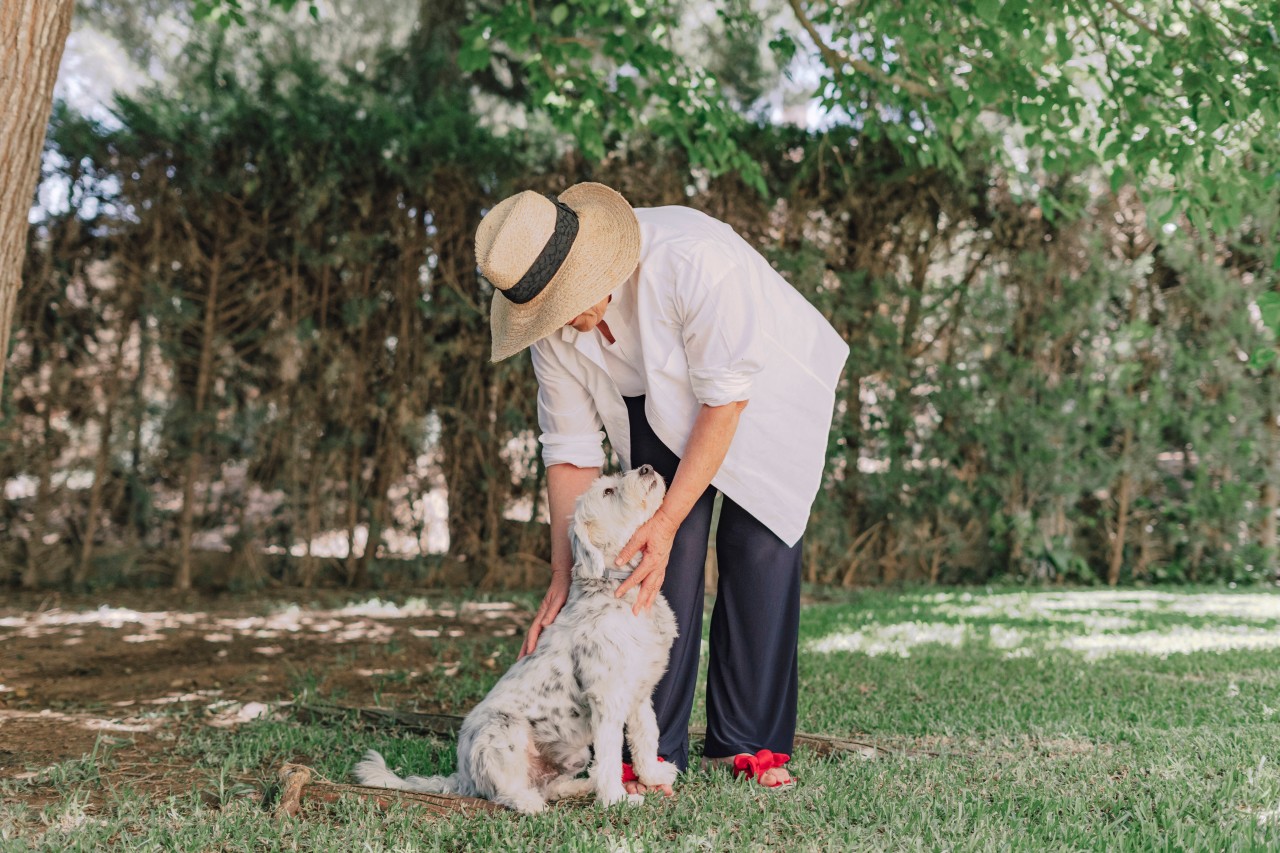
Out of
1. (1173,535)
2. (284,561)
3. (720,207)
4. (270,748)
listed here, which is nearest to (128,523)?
(284,561)

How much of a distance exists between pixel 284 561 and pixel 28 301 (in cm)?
250

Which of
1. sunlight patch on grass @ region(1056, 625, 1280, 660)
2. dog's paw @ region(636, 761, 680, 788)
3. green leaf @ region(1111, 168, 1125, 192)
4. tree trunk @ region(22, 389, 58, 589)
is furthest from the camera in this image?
tree trunk @ region(22, 389, 58, 589)

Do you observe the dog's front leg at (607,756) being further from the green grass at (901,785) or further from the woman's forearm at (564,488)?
the woman's forearm at (564,488)

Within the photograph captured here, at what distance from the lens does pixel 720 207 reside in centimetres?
773

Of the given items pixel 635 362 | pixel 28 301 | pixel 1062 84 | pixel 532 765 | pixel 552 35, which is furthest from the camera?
pixel 28 301

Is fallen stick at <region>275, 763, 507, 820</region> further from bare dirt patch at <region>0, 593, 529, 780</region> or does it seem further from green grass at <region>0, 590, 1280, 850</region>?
bare dirt patch at <region>0, 593, 529, 780</region>

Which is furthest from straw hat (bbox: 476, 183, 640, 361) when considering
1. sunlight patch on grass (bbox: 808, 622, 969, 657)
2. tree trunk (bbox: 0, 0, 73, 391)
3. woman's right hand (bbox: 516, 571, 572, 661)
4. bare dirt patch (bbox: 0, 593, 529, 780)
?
sunlight patch on grass (bbox: 808, 622, 969, 657)

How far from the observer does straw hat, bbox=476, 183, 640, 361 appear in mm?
2730

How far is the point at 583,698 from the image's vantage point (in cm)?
283

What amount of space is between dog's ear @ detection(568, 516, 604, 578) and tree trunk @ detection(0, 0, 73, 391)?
70.7 inches

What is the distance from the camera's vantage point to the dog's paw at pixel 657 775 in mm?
2928

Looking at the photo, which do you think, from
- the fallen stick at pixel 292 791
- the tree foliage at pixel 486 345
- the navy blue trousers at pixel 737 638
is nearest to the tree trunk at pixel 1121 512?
the tree foliage at pixel 486 345

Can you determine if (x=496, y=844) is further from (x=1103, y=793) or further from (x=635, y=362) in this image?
(x=1103, y=793)

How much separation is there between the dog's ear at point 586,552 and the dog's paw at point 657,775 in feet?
1.95
